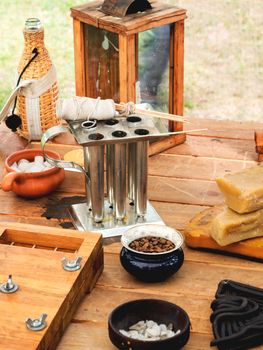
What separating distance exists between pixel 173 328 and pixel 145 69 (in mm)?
1019

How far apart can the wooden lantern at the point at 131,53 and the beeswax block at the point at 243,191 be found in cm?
55

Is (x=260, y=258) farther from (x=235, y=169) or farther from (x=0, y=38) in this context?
(x=0, y=38)

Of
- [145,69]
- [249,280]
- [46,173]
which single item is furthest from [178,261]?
[145,69]

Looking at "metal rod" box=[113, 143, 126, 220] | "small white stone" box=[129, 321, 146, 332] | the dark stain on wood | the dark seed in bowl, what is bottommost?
the dark stain on wood

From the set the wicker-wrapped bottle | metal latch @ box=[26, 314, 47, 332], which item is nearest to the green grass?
the wicker-wrapped bottle

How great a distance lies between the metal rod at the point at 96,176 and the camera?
2004 mm

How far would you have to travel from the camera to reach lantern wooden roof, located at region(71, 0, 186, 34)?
232cm

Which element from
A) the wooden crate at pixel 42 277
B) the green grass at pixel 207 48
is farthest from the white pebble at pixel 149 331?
the green grass at pixel 207 48

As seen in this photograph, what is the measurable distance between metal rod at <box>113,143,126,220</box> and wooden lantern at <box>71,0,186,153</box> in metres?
0.38

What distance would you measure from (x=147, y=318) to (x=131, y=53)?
915mm

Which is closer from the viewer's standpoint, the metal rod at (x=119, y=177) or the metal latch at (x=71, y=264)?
the metal latch at (x=71, y=264)

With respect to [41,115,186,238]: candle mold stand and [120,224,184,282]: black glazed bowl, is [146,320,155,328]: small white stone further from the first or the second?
[41,115,186,238]: candle mold stand

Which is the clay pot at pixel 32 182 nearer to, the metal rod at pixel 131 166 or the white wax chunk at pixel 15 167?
the white wax chunk at pixel 15 167

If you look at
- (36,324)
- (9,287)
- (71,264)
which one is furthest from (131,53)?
(36,324)
